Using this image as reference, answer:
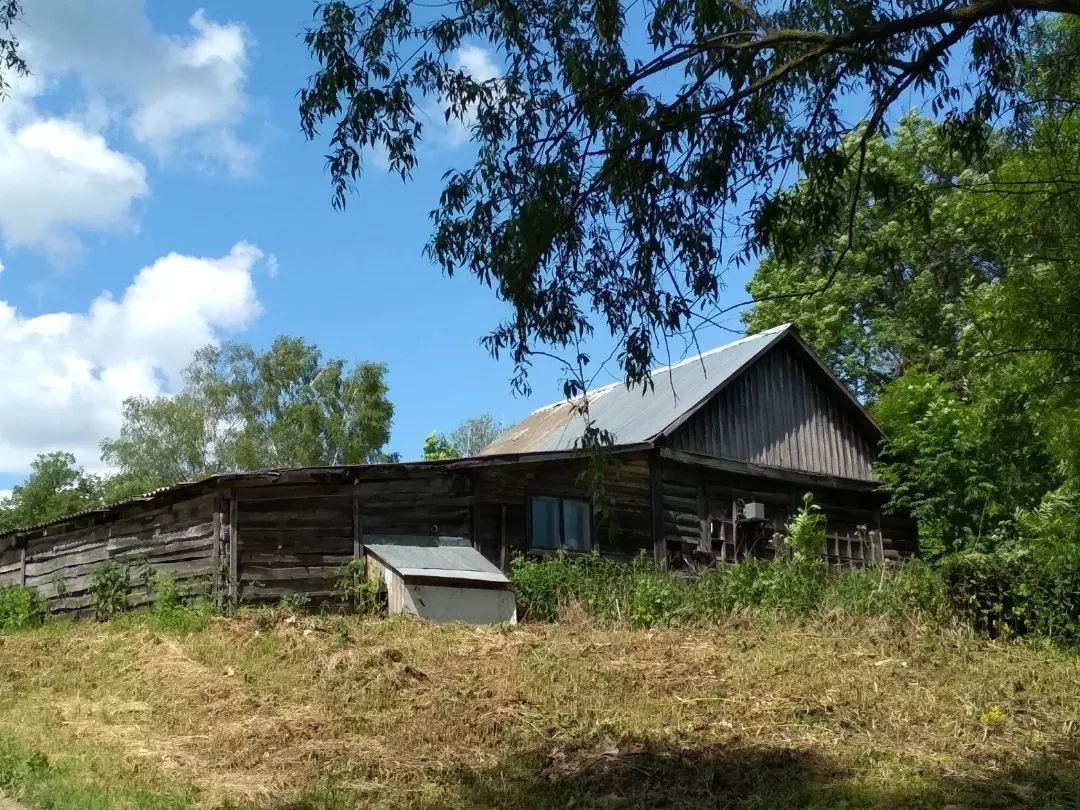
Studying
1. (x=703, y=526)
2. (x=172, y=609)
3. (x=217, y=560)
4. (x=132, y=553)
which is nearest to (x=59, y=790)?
(x=172, y=609)

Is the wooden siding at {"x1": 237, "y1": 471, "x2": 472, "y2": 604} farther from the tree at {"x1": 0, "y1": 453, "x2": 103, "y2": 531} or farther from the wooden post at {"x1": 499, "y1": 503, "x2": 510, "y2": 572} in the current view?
the tree at {"x1": 0, "y1": 453, "x2": 103, "y2": 531}

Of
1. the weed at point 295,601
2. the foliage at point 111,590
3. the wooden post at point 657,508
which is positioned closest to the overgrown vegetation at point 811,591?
the wooden post at point 657,508

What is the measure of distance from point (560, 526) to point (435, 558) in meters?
3.20

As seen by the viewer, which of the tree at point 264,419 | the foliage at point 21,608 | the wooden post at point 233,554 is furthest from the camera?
the tree at point 264,419

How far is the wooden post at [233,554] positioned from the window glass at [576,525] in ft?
20.1

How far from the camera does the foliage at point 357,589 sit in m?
18.1

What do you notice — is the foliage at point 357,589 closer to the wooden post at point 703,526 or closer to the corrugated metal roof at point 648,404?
the corrugated metal roof at point 648,404

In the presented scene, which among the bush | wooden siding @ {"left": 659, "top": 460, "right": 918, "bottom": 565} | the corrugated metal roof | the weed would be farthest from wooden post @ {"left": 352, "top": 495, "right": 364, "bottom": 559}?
the bush

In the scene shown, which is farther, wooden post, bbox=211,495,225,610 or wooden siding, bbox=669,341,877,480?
wooden siding, bbox=669,341,877,480

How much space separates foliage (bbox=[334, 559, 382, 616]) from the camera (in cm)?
1812

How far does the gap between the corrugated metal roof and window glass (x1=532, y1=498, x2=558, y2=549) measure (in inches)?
72.0

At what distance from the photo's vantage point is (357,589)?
18.2m

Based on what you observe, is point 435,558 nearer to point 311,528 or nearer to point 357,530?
point 357,530

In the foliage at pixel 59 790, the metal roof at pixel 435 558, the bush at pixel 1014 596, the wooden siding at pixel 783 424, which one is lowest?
the foliage at pixel 59 790
